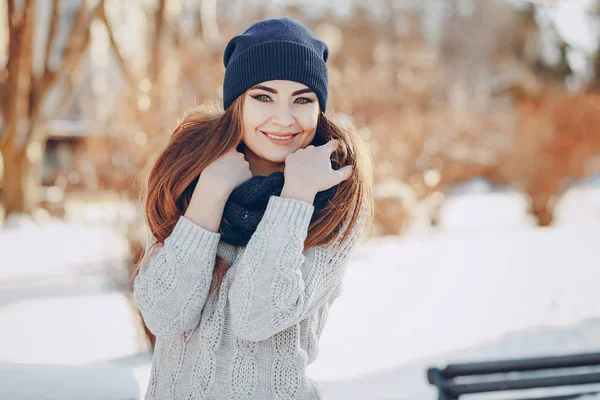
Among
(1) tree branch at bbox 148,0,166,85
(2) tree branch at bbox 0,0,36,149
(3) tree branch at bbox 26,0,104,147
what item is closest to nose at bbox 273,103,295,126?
(1) tree branch at bbox 148,0,166,85

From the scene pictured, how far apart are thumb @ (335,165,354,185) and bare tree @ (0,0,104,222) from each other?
8.39m

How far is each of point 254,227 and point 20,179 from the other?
36.9 feet

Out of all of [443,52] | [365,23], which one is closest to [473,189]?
[365,23]

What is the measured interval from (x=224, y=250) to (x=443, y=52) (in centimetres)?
3934

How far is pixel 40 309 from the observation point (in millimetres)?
6113

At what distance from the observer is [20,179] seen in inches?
457

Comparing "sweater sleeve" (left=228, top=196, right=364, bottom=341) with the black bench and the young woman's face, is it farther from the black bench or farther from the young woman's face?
the black bench

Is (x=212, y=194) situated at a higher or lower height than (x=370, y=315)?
lower

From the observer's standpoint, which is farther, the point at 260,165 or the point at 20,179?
the point at 20,179

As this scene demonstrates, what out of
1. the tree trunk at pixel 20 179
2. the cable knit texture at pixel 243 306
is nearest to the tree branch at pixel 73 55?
the tree trunk at pixel 20 179

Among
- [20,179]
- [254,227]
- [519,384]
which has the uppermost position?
[20,179]

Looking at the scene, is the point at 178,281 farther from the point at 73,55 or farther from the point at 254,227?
the point at 73,55

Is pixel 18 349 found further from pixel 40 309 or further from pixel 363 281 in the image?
pixel 363 281

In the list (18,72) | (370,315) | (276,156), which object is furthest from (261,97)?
(18,72)
